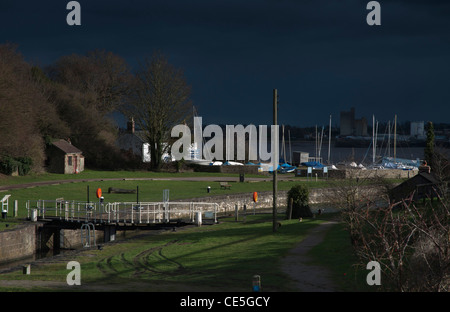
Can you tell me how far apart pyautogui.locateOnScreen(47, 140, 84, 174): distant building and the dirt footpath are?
47181 mm

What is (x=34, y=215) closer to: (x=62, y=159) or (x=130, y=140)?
(x=62, y=159)

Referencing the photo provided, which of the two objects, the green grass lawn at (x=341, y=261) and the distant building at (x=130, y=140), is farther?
the distant building at (x=130, y=140)

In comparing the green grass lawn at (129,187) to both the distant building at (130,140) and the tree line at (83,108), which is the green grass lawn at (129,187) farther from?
the distant building at (130,140)

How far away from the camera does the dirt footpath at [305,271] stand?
62.3 feet

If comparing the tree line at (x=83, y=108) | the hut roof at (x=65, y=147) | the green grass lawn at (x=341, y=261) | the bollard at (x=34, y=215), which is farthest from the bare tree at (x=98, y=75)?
the green grass lawn at (x=341, y=261)

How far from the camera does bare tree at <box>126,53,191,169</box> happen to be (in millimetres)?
84250

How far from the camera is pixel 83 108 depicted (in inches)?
3334

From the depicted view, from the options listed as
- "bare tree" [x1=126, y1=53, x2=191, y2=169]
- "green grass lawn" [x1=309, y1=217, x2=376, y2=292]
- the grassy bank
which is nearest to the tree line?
"bare tree" [x1=126, y1=53, x2=191, y2=169]

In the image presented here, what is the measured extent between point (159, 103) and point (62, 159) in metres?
19.0

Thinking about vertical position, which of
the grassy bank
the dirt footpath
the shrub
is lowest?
the grassy bank

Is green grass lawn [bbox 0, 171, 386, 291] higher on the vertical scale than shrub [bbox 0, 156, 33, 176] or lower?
lower

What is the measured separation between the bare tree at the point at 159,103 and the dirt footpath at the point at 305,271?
187 ft

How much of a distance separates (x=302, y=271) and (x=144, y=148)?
70.6 metres

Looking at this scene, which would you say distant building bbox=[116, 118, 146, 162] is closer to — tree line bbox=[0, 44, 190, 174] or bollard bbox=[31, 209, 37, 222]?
tree line bbox=[0, 44, 190, 174]
